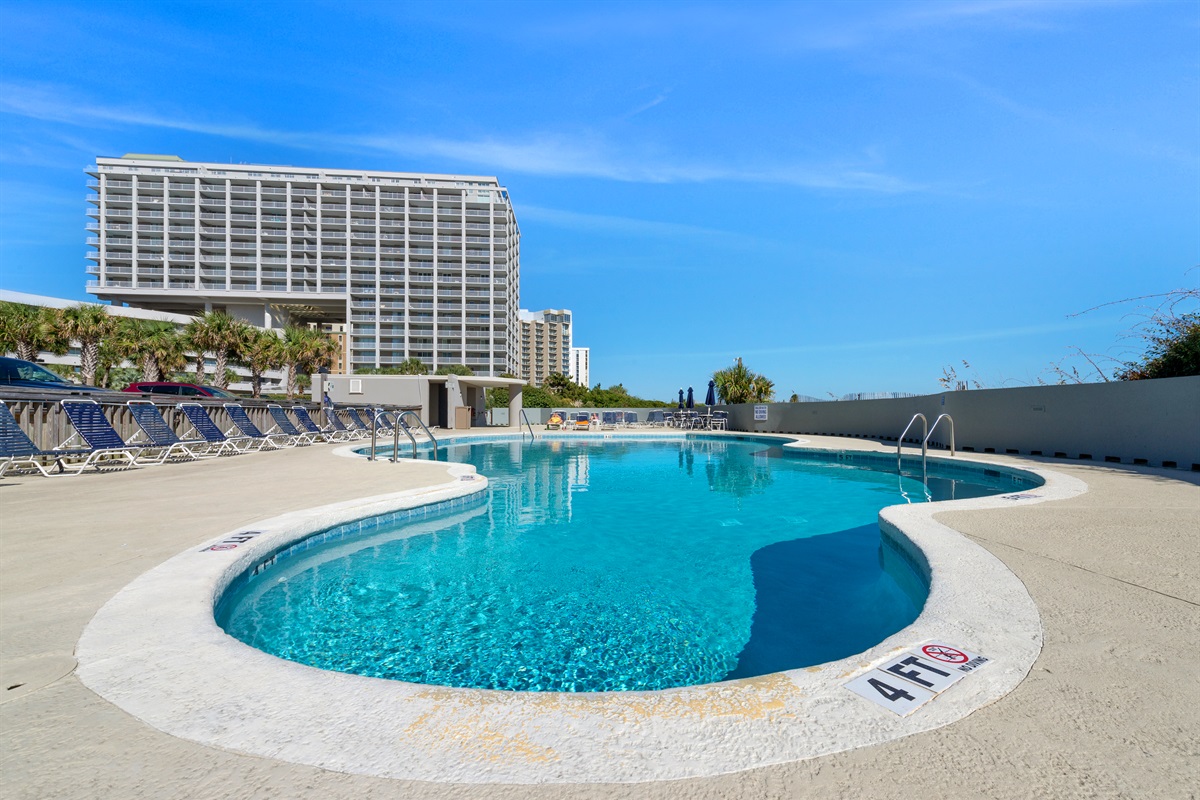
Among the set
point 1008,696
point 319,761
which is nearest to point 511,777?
point 319,761

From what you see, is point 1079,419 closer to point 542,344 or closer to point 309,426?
point 309,426

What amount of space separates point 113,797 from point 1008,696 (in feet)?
8.31

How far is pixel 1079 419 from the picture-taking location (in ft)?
38.7

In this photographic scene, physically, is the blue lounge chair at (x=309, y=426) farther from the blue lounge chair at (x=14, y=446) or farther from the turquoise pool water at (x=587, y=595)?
the turquoise pool water at (x=587, y=595)

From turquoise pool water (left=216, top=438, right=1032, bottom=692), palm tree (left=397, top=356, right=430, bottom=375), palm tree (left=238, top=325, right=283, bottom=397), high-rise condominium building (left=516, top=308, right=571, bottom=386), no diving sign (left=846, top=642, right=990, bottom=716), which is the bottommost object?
turquoise pool water (left=216, top=438, right=1032, bottom=692)

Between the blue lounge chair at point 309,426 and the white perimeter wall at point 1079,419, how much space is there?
691 inches

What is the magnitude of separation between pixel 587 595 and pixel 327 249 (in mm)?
79491

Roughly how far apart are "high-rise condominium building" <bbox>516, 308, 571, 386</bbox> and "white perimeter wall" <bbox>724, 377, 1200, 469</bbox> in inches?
4331

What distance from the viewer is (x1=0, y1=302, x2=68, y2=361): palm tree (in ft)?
94.7

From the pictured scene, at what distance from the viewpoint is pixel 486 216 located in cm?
7675

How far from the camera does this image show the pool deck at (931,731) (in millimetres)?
1371

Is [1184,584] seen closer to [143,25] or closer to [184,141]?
[143,25]

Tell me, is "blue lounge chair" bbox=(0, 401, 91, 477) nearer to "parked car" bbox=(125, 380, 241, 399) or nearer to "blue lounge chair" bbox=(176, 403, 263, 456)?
"blue lounge chair" bbox=(176, 403, 263, 456)

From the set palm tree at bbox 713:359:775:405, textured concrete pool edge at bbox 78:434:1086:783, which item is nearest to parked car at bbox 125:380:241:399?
textured concrete pool edge at bbox 78:434:1086:783
